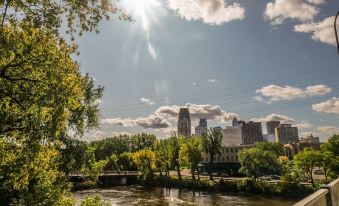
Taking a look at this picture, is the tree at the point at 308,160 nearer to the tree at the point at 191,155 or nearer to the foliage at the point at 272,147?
the tree at the point at 191,155

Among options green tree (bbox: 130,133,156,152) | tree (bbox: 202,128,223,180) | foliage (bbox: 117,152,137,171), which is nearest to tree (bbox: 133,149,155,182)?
tree (bbox: 202,128,223,180)

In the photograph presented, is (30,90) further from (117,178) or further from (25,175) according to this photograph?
(117,178)

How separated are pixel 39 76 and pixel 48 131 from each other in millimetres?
2007

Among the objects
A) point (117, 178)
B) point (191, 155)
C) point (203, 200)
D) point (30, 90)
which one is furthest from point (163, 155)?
point (30, 90)

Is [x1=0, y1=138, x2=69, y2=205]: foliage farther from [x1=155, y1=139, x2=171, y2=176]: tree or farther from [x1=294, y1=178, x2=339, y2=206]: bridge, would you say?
[x1=155, y1=139, x2=171, y2=176]: tree

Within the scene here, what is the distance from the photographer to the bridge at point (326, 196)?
6887 mm

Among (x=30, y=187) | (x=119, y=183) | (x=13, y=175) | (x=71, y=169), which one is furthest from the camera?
(x=119, y=183)

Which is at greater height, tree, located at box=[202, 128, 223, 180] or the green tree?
the green tree

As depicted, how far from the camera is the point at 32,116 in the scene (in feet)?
36.9

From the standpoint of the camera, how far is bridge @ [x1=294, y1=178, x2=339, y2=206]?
689 cm

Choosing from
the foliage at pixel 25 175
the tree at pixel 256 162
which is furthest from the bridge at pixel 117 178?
the foliage at pixel 25 175

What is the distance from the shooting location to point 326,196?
8477 millimetres

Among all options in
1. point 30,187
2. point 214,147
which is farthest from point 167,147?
point 30,187

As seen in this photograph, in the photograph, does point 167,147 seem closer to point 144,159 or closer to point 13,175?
point 144,159
